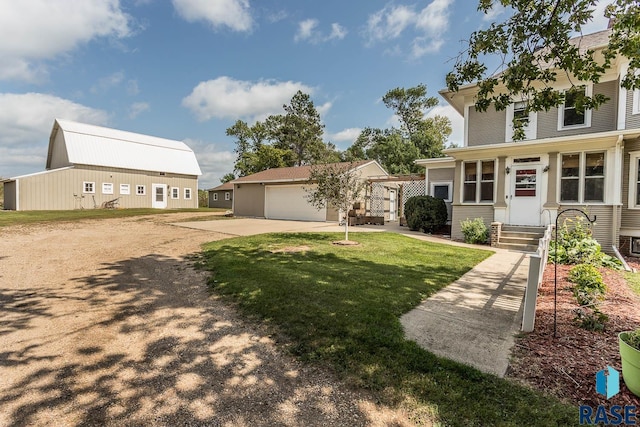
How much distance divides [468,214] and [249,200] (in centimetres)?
1561

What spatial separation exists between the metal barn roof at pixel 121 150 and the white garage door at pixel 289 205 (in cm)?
1397

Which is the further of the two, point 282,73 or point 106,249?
point 282,73

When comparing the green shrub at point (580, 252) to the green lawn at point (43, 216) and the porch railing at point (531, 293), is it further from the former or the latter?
the green lawn at point (43, 216)

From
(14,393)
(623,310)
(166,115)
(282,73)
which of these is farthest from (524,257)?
(282,73)

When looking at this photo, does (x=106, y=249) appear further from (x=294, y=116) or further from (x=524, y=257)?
(x=294, y=116)

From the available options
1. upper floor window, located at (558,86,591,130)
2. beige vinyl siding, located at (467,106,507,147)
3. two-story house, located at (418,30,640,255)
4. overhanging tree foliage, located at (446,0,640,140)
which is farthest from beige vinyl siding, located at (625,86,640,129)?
overhanging tree foliage, located at (446,0,640,140)

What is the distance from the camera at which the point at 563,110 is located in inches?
424

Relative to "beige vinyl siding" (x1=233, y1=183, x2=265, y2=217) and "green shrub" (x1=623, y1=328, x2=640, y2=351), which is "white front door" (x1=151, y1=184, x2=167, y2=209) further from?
"green shrub" (x1=623, y1=328, x2=640, y2=351)

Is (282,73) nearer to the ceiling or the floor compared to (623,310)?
nearer to the ceiling

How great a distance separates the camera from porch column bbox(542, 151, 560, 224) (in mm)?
10148

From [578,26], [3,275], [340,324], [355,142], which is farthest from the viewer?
[355,142]

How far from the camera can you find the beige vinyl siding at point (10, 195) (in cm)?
2184

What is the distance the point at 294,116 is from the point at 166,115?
22.5m

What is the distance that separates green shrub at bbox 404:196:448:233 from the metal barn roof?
2468 cm
